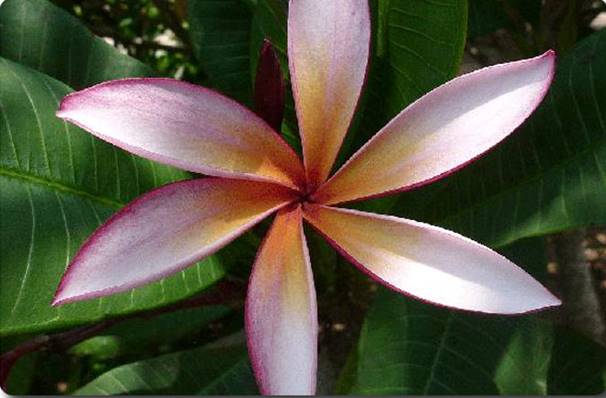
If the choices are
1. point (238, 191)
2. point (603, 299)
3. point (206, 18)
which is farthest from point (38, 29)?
point (603, 299)

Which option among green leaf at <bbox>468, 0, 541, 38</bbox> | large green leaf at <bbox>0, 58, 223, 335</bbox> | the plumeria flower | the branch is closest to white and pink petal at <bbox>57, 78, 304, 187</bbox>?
the plumeria flower

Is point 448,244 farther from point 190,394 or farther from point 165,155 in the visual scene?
point 190,394

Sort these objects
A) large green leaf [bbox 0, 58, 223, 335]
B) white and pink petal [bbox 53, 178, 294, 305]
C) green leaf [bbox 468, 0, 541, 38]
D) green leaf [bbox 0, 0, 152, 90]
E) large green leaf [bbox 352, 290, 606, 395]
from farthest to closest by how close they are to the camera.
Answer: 1. green leaf [bbox 468, 0, 541, 38]
2. green leaf [bbox 0, 0, 152, 90]
3. large green leaf [bbox 352, 290, 606, 395]
4. large green leaf [bbox 0, 58, 223, 335]
5. white and pink petal [bbox 53, 178, 294, 305]

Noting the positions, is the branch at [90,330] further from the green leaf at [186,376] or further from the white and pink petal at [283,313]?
the white and pink petal at [283,313]

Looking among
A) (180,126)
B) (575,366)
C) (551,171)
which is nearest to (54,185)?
(180,126)

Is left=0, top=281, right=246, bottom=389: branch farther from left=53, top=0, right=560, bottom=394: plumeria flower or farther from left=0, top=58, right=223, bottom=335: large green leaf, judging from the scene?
left=53, top=0, right=560, bottom=394: plumeria flower

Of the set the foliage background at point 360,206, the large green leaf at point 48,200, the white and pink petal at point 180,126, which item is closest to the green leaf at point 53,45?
the foliage background at point 360,206

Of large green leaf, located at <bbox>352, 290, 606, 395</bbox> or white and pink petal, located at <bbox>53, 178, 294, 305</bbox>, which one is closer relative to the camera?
white and pink petal, located at <bbox>53, 178, 294, 305</bbox>

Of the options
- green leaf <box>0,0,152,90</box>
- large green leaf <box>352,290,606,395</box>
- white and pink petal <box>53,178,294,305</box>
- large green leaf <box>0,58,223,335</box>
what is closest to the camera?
white and pink petal <box>53,178,294,305</box>
